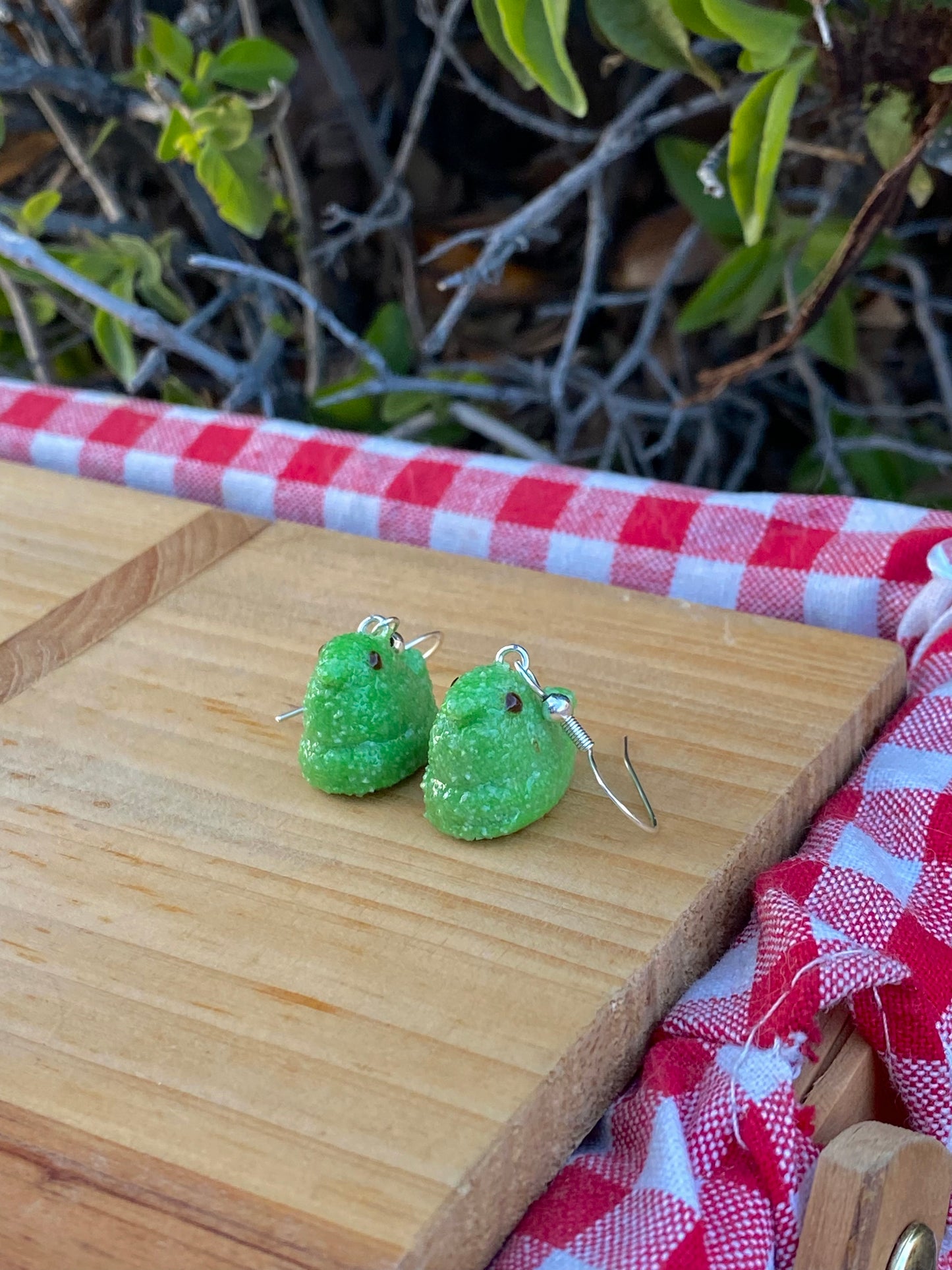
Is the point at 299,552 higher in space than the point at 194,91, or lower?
lower

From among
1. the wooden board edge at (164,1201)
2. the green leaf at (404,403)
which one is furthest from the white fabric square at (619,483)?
the wooden board edge at (164,1201)

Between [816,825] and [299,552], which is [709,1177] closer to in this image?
[816,825]

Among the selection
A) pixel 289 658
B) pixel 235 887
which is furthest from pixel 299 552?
pixel 235 887

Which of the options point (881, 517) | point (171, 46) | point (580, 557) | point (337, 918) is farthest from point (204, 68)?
point (337, 918)

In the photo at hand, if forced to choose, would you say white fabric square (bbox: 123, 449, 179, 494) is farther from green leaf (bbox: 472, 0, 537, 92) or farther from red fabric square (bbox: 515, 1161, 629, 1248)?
red fabric square (bbox: 515, 1161, 629, 1248)

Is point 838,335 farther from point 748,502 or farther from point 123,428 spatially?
point 123,428

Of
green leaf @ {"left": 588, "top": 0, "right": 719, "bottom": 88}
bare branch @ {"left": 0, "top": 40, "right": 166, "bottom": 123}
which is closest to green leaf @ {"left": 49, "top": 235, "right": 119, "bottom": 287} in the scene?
bare branch @ {"left": 0, "top": 40, "right": 166, "bottom": 123}
